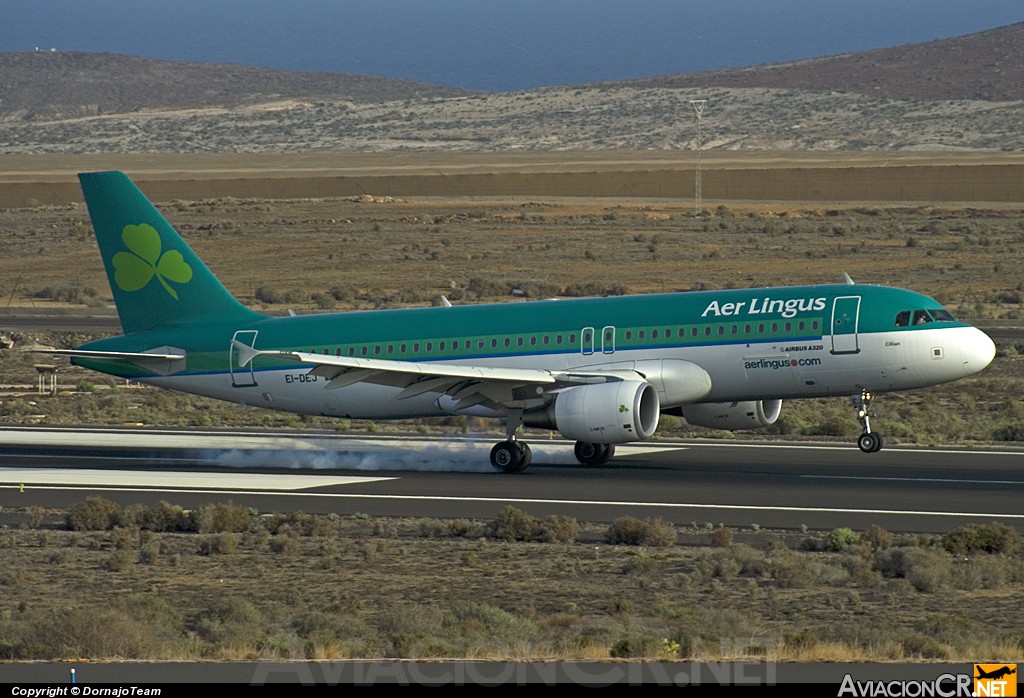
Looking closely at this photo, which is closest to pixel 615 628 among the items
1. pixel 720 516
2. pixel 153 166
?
pixel 720 516

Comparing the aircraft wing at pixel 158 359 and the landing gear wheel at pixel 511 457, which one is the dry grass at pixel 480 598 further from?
the aircraft wing at pixel 158 359

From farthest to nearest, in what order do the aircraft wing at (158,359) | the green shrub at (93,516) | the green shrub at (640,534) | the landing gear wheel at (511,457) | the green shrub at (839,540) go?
the aircraft wing at (158,359), the landing gear wheel at (511,457), the green shrub at (93,516), the green shrub at (640,534), the green shrub at (839,540)

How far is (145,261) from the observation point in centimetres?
3784

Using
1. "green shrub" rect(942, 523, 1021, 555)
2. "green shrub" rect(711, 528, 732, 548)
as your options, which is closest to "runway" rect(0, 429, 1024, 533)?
"green shrub" rect(711, 528, 732, 548)

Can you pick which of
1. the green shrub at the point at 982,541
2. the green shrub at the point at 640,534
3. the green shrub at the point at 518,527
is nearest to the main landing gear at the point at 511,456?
the green shrub at the point at 518,527

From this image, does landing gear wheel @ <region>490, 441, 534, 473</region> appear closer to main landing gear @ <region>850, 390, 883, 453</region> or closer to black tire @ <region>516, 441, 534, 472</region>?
black tire @ <region>516, 441, 534, 472</region>

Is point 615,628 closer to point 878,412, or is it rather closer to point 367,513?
point 367,513

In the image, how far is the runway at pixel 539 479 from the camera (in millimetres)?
29641

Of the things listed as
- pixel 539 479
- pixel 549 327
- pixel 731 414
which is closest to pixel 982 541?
pixel 731 414

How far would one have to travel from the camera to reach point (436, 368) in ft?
112

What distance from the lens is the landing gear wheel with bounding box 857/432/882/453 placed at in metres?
34.6

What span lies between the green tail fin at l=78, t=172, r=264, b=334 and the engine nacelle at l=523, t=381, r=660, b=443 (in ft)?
29.5

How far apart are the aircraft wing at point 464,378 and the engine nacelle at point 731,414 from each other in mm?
2539

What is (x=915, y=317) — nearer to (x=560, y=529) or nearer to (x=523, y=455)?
(x=523, y=455)
